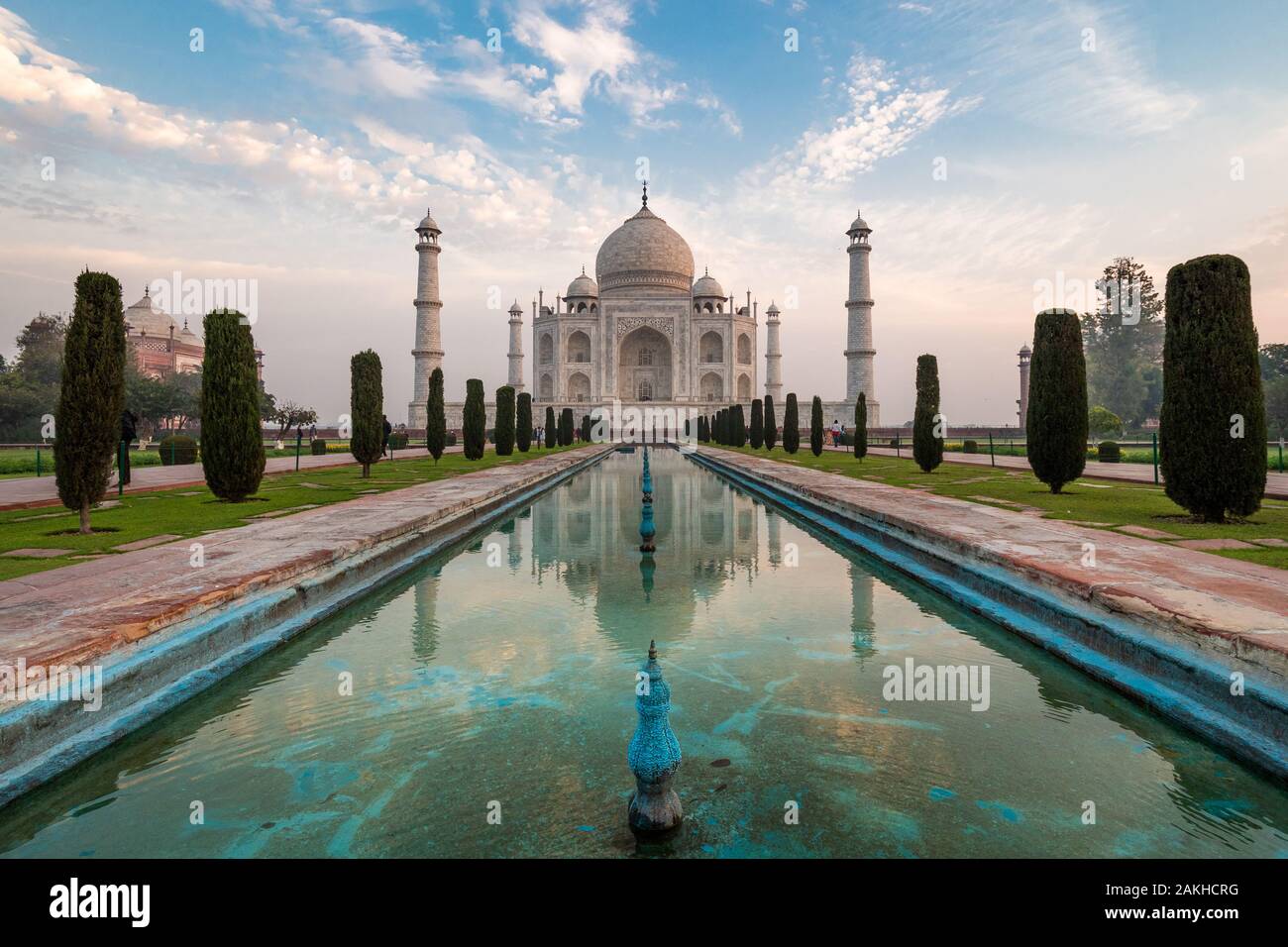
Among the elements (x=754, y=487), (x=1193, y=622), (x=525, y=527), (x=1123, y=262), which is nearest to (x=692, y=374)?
(x=1123, y=262)

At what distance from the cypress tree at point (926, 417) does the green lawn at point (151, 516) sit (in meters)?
9.14

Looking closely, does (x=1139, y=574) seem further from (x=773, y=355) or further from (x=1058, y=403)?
(x=773, y=355)

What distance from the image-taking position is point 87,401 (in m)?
6.61

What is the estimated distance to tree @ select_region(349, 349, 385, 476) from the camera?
13.3 m

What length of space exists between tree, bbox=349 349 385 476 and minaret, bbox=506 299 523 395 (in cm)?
3743

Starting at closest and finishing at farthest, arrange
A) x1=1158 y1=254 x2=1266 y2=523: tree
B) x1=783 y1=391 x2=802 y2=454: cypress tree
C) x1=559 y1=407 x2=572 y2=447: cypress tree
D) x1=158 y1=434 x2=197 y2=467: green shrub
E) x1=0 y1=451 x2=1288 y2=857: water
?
x1=0 y1=451 x2=1288 y2=857: water < x1=1158 y1=254 x2=1266 y2=523: tree < x1=158 y1=434 x2=197 y2=467: green shrub < x1=783 y1=391 x2=802 y2=454: cypress tree < x1=559 y1=407 x2=572 y2=447: cypress tree

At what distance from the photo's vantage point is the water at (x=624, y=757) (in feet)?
5.85

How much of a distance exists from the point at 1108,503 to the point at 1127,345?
46.7m

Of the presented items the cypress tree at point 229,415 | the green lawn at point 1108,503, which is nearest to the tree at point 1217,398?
the green lawn at point 1108,503

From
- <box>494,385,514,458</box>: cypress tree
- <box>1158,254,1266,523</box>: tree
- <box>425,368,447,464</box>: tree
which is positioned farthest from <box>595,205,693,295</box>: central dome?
<box>1158,254,1266,523</box>: tree

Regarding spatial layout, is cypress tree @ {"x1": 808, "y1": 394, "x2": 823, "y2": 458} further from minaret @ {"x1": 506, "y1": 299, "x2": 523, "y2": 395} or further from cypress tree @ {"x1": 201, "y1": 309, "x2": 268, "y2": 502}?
minaret @ {"x1": 506, "y1": 299, "x2": 523, "y2": 395}

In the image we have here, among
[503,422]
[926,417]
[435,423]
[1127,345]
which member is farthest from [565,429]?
[1127,345]
